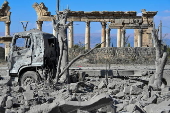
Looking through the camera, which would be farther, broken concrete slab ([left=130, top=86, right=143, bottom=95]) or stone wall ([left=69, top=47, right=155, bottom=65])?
stone wall ([left=69, top=47, right=155, bottom=65])

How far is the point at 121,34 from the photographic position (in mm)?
40844

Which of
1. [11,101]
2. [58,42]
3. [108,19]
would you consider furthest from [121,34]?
[11,101]

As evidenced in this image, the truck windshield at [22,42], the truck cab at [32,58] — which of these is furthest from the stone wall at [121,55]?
the truck cab at [32,58]

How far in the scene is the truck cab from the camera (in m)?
14.6

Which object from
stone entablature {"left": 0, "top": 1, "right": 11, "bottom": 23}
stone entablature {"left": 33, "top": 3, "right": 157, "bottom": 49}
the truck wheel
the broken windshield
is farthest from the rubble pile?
stone entablature {"left": 0, "top": 1, "right": 11, "bottom": 23}

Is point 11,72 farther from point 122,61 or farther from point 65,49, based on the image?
point 122,61

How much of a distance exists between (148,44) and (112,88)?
28.6m

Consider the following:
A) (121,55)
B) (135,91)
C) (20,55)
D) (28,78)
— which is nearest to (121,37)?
(121,55)

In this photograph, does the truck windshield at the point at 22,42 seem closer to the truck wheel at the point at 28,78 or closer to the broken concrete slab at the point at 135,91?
the truck wheel at the point at 28,78

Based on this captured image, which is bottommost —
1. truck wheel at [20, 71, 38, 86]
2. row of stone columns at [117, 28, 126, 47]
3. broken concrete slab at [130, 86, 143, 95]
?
broken concrete slab at [130, 86, 143, 95]

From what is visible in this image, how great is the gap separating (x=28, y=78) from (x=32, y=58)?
0.86 m

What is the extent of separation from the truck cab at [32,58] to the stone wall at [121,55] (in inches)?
639

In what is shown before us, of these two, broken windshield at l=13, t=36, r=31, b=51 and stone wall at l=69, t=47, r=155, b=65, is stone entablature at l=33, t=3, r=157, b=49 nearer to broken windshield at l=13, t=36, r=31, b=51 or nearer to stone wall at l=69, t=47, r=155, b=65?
stone wall at l=69, t=47, r=155, b=65

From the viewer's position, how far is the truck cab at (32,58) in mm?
14586
